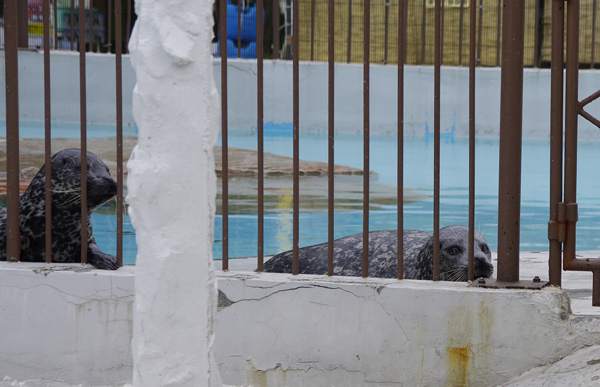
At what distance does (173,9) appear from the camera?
1.63 metres

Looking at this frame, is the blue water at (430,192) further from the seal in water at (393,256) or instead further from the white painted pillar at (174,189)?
the white painted pillar at (174,189)

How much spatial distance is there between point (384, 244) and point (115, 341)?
2062 millimetres

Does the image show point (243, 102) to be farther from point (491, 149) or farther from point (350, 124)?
point (491, 149)

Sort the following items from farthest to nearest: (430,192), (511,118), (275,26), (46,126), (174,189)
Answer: (275,26), (430,192), (46,126), (511,118), (174,189)

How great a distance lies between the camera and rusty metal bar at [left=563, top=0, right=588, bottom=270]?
3031 millimetres

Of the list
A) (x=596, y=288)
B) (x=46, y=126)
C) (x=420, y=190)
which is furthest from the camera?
(x=420, y=190)

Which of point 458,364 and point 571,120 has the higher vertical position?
point 571,120

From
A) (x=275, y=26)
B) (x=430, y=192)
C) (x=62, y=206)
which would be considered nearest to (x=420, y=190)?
(x=430, y=192)

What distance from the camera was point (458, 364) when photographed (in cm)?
308

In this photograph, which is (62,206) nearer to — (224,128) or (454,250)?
(224,128)

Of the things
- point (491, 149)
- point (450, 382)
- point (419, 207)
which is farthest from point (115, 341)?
point (491, 149)

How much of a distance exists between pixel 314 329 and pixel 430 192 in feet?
25.6

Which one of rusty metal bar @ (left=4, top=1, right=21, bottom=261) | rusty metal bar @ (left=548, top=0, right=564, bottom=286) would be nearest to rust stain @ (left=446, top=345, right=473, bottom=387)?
rusty metal bar @ (left=548, top=0, right=564, bottom=286)

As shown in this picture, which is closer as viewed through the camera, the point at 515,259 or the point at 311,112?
the point at 515,259
